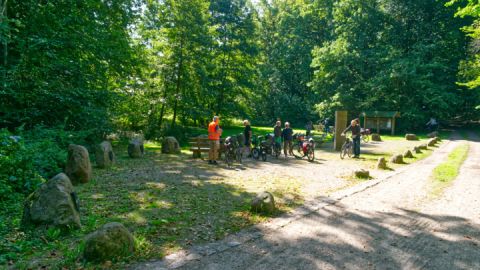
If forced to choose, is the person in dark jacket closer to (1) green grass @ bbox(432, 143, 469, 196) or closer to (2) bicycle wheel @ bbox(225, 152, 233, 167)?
(1) green grass @ bbox(432, 143, 469, 196)

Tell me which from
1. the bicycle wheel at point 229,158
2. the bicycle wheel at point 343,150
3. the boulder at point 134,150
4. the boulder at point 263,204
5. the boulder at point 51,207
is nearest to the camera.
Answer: the boulder at point 51,207

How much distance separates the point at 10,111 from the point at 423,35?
4218cm

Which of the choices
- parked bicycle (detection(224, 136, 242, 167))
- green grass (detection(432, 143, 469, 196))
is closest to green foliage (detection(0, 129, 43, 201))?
parked bicycle (detection(224, 136, 242, 167))

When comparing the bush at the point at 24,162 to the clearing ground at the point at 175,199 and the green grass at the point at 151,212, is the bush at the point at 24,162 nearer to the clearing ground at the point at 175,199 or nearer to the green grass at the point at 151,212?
the green grass at the point at 151,212

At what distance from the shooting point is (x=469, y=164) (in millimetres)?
14734

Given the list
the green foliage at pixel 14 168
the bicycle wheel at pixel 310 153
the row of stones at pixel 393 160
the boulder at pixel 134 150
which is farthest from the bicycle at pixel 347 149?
the green foliage at pixel 14 168

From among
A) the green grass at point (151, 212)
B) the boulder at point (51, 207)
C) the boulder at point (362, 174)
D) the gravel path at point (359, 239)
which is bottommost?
the gravel path at point (359, 239)

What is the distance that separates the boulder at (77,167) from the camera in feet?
30.3

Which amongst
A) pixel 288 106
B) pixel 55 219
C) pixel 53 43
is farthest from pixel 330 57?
pixel 55 219

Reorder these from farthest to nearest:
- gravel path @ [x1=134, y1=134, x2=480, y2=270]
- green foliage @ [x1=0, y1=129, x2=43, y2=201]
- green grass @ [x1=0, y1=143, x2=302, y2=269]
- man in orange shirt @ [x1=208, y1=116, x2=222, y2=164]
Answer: man in orange shirt @ [x1=208, y1=116, x2=222, y2=164], green foliage @ [x1=0, y1=129, x2=43, y2=201], green grass @ [x1=0, y1=143, x2=302, y2=269], gravel path @ [x1=134, y1=134, x2=480, y2=270]

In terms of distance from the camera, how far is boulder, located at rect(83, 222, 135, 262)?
4.49 metres

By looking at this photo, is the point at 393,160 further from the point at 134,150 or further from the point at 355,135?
the point at 134,150

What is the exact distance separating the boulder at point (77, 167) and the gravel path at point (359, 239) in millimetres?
5636

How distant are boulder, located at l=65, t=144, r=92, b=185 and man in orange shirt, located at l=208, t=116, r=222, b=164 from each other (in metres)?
5.05
